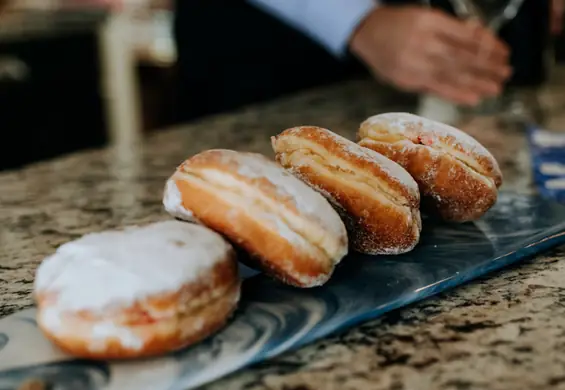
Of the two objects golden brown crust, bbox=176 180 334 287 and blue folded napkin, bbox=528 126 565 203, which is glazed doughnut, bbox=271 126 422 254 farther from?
blue folded napkin, bbox=528 126 565 203

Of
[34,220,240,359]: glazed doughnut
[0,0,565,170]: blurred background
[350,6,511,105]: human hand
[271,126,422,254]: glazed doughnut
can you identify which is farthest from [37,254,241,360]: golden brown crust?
[0,0,565,170]: blurred background

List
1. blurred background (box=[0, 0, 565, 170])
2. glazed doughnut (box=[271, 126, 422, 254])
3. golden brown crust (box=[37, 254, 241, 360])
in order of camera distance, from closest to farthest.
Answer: golden brown crust (box=[37, 254, 241, 360])
glazed doughnut (box=[271, 126, 422, 254])
blurred background (box=[0, 0, 565, 170])

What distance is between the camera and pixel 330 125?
47.3 inches

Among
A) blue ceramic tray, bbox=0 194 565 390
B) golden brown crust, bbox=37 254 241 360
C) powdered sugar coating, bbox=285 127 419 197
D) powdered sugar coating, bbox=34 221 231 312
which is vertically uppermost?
powdered sugar coating, bbox=285 127 419 197

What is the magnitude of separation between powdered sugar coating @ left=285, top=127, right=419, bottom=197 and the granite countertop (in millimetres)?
82

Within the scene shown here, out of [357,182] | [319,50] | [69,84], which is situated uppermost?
[357,182]

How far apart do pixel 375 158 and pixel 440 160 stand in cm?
7

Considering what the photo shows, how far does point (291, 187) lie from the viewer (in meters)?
0.47

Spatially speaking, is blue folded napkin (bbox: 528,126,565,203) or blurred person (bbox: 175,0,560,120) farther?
blurred person (bbox: 175,0,560,120)

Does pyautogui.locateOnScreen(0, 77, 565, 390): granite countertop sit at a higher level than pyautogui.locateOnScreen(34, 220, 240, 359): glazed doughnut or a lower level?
lower

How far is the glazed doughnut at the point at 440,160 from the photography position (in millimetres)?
575

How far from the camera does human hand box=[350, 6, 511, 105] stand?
1.23 metres

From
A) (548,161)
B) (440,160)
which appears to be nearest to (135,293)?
(440,160)

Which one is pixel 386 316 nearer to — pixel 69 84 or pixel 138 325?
pixel 138 325
